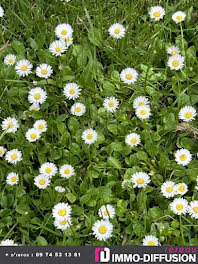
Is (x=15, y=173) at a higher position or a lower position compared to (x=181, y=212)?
higher

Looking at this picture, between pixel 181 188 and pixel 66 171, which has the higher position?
pixel 66 171

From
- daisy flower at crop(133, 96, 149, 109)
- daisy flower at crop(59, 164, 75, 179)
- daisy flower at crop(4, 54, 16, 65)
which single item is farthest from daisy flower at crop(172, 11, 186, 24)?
daisy flower at crop(59, 164, 75, 179)

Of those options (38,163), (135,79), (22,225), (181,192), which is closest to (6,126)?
(38,163)

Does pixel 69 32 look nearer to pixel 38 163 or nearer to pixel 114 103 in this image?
pixel 114 103

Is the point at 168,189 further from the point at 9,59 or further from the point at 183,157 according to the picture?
the point at 9,59

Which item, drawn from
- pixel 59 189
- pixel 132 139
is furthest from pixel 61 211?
pixel 132 139

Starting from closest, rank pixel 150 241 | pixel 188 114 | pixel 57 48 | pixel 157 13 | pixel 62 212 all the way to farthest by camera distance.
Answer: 1. pixel 150 241
2. pixel 62 212
3. pixel 188 114
4. pixel 57 48
5. pixel 157 13
